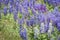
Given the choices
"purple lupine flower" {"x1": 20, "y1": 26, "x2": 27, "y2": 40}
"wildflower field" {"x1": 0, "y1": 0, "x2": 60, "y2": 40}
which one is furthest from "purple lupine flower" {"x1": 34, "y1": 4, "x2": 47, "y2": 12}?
"purple lupine flower" {"x1": 20, "y1": 26, "x2": 27, "y2": 40}

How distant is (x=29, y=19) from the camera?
3713mm

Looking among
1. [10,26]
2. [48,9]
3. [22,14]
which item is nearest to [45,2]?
[48,9]

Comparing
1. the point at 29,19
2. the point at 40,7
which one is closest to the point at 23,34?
the point at 29,19

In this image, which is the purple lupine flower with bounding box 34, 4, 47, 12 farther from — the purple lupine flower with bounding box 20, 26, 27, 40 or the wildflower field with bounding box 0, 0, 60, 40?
the purple lupine flower with bounding box 20, 26, 27, 40

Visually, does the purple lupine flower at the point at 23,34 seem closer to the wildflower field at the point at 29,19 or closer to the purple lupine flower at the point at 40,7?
the wildflower field at the point at 29,19

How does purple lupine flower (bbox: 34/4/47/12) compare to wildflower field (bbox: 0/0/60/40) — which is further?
purple lupine flower (bbox: 34/4/47/12)

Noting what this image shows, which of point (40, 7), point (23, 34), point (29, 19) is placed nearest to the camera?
point (23, 34)

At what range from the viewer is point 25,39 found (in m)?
3.50

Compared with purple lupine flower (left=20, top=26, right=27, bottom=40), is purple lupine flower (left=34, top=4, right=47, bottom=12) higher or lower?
higher

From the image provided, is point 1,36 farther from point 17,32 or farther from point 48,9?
point 48,9

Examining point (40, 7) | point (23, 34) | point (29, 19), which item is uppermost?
point (40, 7)

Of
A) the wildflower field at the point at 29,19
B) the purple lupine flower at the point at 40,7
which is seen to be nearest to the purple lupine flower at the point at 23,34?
the wildflower field at the point at 29,19

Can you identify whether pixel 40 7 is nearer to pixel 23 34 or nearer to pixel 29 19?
pixel 29 19

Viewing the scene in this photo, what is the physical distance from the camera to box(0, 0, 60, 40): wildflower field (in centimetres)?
347
